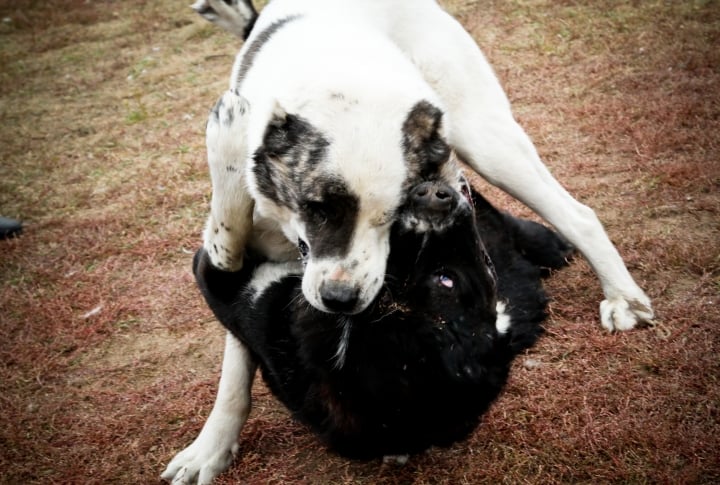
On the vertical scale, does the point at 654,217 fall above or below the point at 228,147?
below

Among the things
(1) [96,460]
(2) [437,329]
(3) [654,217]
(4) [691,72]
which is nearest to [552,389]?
(2) [437,329]

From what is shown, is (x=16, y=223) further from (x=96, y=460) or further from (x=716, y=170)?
(x=716, y=170)

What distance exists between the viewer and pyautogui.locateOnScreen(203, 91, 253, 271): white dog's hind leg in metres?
2.50

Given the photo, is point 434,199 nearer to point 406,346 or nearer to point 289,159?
point 406,346

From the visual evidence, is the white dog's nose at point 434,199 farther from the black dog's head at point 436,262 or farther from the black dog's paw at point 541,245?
the black dog's paw at point 541,245

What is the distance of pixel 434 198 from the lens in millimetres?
2031

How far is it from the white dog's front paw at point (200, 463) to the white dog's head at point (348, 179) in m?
0.86

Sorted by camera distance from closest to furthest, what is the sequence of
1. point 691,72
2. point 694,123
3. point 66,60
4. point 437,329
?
point 437,329 → point 694,123 → point 691,72 → point 66,60

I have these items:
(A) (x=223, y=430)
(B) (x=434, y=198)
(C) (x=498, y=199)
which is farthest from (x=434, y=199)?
(C) (x=498, y=199)

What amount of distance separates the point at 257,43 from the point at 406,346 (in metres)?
1.63

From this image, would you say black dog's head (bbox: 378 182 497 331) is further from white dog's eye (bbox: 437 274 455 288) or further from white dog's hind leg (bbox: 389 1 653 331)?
white dog's hind leg (bbox: 389 1 653 331)

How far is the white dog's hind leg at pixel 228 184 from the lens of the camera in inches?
98.3

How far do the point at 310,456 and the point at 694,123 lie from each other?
3365 mm

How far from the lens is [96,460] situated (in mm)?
2746
